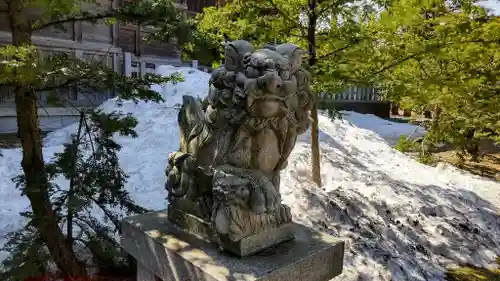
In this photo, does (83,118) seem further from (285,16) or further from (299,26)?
(299,26)

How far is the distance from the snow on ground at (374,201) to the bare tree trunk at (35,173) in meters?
1.73

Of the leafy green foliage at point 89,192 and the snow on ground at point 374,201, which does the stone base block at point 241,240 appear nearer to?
the leafy green foliage at point 89,192

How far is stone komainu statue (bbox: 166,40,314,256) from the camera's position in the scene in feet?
6.23

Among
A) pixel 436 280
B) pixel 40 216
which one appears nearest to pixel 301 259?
pixel 40 216

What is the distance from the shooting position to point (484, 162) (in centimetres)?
920

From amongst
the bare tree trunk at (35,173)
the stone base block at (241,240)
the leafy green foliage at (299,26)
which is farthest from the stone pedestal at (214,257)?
the leafy green foliage at (299,26)

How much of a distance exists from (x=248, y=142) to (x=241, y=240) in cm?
52

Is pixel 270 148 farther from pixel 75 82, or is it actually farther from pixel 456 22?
pixel 456 22

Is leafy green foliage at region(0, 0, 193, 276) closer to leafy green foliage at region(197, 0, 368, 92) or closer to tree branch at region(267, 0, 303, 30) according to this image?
leafy green foliage at region(197, 0, 368, 92)

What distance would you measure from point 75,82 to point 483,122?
4.36 m

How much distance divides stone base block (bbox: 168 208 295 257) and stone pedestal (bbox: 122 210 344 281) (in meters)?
0.03

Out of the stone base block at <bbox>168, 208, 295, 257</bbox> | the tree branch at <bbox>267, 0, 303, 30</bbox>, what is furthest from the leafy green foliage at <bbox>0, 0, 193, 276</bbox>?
the tree branch at <bbox>267, 0, 303, 30</bbox>

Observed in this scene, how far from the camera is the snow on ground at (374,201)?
4145 millimetres

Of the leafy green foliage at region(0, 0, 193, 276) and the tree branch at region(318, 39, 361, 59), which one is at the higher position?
the tree branch at region(318, 39, 361, 59)
